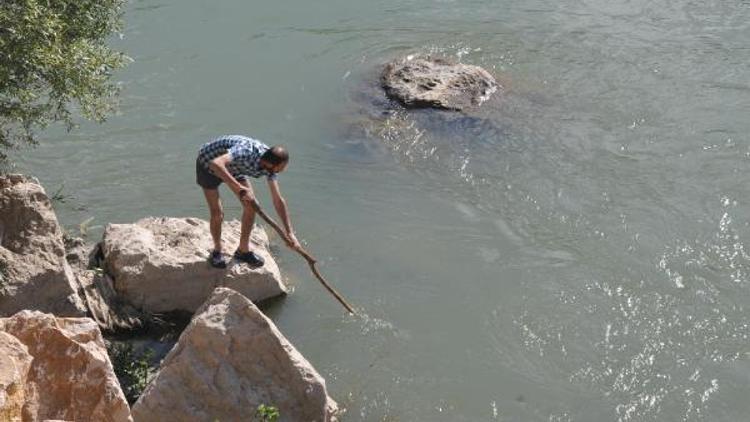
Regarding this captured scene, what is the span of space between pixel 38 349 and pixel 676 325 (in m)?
7.85

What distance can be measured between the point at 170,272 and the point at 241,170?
172 centimetres

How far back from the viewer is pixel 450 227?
1375cm

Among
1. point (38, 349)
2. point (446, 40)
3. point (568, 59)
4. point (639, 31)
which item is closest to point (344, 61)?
point (446, 40)

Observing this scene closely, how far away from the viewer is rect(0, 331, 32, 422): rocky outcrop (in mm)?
5496

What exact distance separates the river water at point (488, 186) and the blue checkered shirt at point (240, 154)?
2118mm

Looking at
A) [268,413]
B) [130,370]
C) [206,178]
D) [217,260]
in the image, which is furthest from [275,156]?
[268,413]

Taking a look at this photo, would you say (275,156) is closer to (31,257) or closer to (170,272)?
(170,272)

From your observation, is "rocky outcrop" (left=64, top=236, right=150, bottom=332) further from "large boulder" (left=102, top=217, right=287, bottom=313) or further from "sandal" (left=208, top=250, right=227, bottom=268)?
"sandal" (left=208, top=250, right=227, bottom=268)

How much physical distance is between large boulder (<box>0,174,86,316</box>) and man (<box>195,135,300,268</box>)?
1787 mm

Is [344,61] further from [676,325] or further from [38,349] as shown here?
[38,349]

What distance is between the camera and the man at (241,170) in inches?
401

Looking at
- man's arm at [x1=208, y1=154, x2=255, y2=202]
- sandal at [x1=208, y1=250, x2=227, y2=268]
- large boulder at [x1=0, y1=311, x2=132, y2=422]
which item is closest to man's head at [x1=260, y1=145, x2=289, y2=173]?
man's arm at [x1=208, y1=154, x2=255, y2=202]

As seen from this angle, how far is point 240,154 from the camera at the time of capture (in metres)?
10.5

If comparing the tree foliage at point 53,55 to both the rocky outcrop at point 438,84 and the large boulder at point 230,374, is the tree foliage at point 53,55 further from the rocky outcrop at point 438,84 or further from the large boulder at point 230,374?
the rocky outcrop at point 438,84
